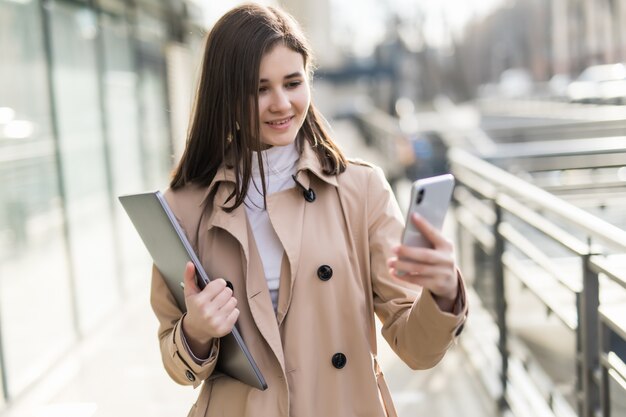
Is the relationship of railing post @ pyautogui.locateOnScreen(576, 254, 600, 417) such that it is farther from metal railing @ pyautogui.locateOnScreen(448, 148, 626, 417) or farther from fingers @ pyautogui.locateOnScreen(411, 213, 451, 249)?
fingers @ pyautogui.locateOnScreen(411, 213, 451, 249)

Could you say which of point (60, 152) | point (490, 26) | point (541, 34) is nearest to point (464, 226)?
point (60, 152)

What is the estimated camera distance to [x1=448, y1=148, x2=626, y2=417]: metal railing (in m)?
2.81

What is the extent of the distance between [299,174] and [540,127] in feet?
31.5

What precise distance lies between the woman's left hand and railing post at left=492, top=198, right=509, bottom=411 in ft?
9.69

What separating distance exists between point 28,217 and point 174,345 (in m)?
3.65

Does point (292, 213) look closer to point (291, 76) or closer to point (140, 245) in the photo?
point (291, 76)

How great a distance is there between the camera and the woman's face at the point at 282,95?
181 centimetres

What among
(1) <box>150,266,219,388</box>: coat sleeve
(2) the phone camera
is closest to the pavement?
(1) <box>150,266,219,388</box>: coat sleeve

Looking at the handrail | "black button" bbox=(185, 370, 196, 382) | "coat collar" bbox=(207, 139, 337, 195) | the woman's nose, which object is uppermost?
the woman's nose

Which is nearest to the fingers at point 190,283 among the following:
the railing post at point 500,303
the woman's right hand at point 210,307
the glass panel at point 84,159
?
the woman's right hand at point 210,307

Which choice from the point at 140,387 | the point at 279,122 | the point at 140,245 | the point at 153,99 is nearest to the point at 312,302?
the point at 279,122

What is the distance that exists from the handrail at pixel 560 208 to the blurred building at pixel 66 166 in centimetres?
186

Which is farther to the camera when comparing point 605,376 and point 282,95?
point 605,376

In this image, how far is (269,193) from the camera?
75.3 inches
